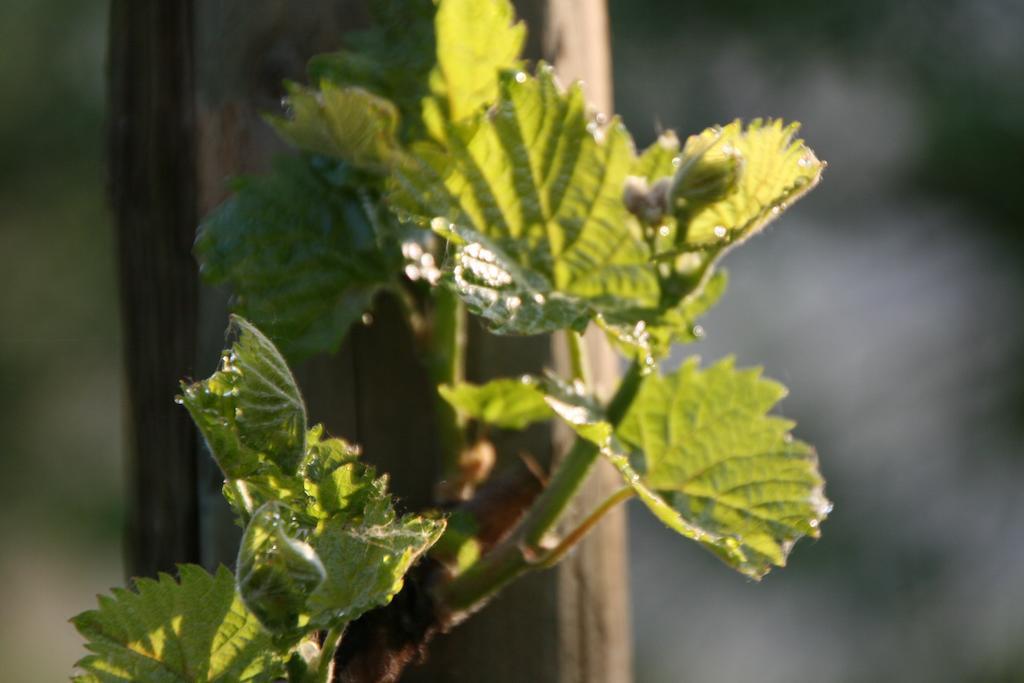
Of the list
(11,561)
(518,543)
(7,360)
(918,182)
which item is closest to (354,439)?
(518,543)

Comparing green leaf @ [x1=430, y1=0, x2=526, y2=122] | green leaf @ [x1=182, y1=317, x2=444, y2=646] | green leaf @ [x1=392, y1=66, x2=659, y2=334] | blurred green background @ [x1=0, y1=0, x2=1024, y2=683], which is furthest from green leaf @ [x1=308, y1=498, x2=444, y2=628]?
blurred green background @ [x1=0, y1=0, x2=1024, y2=683]

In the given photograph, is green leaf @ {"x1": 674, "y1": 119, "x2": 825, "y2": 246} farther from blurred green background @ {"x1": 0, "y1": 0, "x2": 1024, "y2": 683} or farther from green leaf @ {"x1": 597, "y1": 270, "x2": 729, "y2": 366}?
blurred green background @ {"x1": 0, "y1": 0, "x2": 1024, "y2": 683}

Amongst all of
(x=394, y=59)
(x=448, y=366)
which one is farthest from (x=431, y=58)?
(x=448, y=366)

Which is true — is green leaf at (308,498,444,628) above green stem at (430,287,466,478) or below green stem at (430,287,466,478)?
below

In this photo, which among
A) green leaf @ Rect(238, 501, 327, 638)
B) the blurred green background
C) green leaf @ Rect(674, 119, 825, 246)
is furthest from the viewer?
the blurred green background

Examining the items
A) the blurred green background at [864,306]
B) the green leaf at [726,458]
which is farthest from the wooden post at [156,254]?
the blurred green background at [864,306]

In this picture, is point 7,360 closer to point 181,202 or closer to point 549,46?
point 181,202

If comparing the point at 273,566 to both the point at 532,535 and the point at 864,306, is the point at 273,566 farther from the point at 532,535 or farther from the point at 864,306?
the point at 864,306
